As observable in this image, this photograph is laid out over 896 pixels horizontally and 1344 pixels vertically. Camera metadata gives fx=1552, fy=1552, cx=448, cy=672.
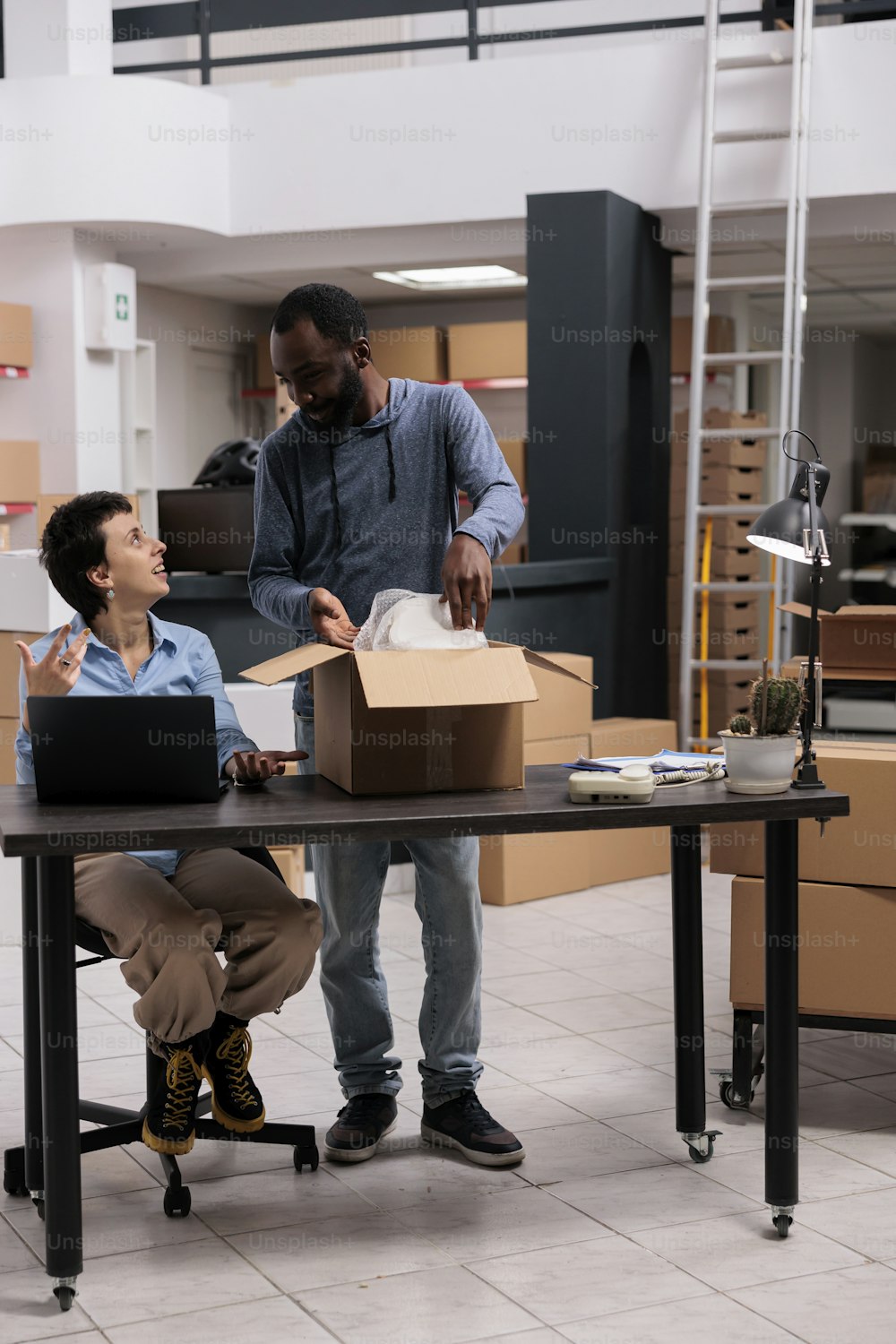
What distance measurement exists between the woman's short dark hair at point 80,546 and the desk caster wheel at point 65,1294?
3.71 ft

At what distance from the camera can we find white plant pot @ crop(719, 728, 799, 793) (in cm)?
252

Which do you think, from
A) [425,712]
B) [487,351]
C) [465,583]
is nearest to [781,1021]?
[425,712]

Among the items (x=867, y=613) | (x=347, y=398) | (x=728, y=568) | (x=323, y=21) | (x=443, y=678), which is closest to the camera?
(x=443, y=678)

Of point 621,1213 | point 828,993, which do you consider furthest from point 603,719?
point 621,1213

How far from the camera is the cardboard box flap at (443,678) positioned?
2346 mm

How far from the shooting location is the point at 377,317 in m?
9.73

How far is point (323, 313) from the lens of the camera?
2730mm

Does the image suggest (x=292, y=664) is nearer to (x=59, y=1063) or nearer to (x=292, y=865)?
(x=59, y=1063)

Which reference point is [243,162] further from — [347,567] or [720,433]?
[347,567]

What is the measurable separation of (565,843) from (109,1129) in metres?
2.74

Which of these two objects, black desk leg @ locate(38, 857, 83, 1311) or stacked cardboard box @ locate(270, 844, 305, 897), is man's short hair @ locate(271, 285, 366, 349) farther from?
stacked cardboard box @ locate(270, 844, 305, 897)

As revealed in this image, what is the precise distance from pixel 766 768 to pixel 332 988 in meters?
0.99

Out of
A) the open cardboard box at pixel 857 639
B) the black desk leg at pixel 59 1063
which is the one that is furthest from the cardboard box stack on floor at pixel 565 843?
the black desk leg at pixel 59 1063

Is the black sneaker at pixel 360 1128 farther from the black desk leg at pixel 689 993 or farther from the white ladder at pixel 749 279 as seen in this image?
the white ladder at pixel 749 279
